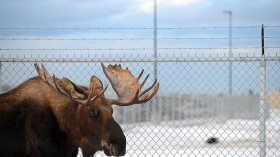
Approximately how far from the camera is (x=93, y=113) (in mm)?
6066

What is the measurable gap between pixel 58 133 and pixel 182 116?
11.3m

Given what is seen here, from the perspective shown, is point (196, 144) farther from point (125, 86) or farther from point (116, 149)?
point (116, 149)

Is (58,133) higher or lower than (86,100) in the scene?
lower

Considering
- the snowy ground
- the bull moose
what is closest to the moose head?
the bull moose

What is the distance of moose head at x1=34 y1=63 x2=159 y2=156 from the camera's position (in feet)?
19.3

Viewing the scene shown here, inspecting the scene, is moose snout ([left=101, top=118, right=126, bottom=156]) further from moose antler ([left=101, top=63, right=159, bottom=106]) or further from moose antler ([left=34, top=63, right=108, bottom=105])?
moose antler ([left=101, top=63, right=159, bottom=106])

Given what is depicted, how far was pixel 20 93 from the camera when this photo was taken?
6.46 m

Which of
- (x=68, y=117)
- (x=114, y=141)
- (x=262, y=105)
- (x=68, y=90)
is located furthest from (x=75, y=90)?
(x=262, y=105)

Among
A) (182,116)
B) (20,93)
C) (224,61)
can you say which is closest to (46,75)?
(20,93)

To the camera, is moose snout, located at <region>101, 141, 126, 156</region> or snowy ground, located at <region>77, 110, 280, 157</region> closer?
moose snout, located at <region>101, 141, 126, 156</region>

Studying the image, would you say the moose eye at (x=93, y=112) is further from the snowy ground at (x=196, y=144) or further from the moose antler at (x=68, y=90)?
the snowy ground at (x=196, y=144)

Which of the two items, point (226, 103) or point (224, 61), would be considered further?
point (226, 103)

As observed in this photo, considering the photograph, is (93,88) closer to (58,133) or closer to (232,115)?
(58,133)

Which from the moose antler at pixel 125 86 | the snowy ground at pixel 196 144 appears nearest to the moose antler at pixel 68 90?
the moose antler at pixel 125 86
